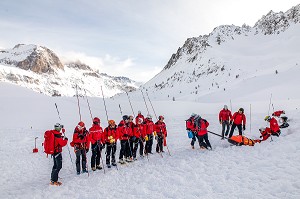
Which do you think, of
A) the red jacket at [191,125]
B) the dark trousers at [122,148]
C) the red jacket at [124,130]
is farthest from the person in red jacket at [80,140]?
the red jacket at [191,125]

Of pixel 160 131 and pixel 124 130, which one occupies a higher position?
pixel 124 130

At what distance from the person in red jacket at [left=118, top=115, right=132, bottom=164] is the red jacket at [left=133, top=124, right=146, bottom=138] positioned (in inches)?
10.9

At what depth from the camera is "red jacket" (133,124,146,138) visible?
1463 centimetres

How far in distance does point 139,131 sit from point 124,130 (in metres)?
1.02

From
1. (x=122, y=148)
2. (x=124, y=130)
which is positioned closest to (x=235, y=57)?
(x=124, y=130)

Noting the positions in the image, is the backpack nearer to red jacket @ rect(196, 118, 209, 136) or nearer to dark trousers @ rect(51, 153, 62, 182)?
dark trousers @ rect(51, 153, 62, 182)

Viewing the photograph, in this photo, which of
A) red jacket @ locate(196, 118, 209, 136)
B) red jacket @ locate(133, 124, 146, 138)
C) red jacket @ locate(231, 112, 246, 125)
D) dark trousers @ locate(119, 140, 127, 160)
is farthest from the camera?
red jacket @ locate(231, 112, 246, 125)

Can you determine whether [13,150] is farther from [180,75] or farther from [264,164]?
[180,75]

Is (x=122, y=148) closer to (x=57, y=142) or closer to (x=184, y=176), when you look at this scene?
(x=57, y=142)

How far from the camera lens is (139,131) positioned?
14.9m

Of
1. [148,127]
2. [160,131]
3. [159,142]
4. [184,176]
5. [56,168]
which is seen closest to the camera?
[184,176]

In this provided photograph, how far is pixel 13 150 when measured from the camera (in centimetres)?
1864

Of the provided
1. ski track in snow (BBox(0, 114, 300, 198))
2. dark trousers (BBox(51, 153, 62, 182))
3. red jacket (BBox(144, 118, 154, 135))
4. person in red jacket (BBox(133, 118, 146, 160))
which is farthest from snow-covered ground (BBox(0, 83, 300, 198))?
red jacket (BBox(144, 118, 154, 135))

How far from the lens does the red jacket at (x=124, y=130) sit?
46.0 feet
